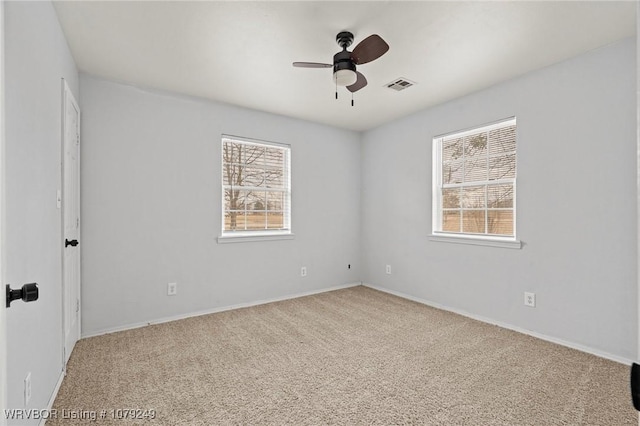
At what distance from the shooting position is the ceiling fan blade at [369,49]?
2143 millimetres

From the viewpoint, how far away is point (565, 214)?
287 cm

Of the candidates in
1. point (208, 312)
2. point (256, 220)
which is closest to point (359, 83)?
point (256, 220)

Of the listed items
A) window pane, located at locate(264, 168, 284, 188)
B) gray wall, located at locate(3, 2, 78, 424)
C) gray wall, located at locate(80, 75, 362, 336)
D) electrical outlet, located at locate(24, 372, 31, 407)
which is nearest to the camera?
gray wall, located at locate(3, 2, 78, 424)

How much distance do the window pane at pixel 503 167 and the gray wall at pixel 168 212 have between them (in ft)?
7.63

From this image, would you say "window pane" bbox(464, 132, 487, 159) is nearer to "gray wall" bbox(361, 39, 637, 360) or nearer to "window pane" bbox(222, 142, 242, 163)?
"gray wall" bbox(361, 39, 637, 360)

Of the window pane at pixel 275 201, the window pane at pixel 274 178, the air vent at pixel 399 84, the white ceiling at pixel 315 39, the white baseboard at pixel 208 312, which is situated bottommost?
the white baseboard at pixel 208 312

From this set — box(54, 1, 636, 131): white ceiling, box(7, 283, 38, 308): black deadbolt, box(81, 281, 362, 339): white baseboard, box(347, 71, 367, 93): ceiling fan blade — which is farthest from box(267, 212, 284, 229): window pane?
box(7, 283, 38, 308): black deadbolt

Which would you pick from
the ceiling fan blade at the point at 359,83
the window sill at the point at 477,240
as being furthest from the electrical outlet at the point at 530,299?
the ceiling fan blade at the point at 359,83

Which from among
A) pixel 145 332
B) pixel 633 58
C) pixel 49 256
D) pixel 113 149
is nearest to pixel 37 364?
pixel 49 256

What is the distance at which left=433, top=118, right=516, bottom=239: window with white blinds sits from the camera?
3387 mm

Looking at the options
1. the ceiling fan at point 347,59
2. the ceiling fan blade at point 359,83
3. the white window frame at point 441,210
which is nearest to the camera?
the ceiling fan at point 347,59

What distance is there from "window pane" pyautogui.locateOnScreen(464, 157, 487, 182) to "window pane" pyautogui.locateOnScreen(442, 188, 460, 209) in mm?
203

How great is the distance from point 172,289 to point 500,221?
3669mm

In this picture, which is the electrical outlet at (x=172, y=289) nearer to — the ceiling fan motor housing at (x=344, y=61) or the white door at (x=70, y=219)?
the white door at (x=70, y=219)
